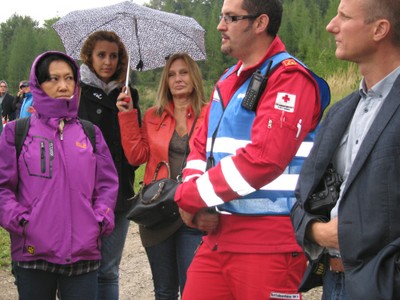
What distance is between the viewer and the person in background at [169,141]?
394 centimetres

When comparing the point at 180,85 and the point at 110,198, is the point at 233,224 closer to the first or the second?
the point at 110,198

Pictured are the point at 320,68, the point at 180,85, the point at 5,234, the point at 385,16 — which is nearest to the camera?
the point at 385,16

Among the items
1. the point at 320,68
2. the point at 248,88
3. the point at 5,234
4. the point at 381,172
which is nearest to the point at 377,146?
the point at 381,172

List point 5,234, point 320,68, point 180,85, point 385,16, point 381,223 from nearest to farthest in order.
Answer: point 381,223 < point 385,16 < point 180,85 < point 5,234 < point 320,68

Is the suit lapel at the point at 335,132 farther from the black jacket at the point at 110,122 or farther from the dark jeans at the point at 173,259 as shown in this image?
the black jacket at the point at 110,122

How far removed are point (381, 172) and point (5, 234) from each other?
6.78 metres

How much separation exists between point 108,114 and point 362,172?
256 centimetres

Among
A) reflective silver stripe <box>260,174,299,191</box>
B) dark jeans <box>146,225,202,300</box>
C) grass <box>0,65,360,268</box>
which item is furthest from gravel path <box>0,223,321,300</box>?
grass <box>0,65,360,268</box>

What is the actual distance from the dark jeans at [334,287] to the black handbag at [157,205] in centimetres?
144

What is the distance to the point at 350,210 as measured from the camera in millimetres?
2131

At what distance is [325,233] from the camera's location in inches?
90.3

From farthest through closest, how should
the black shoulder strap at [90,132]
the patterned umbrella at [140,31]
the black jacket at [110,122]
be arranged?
1. the patterned umbrella at [140,31]
2. the black jacket at [110,122]
3. the black shoulder strap at [90,132]

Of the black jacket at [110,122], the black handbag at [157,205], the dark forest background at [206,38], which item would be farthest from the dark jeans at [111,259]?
the dark forest background at [206,38]

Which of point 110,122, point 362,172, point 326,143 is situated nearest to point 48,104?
point 110,122
